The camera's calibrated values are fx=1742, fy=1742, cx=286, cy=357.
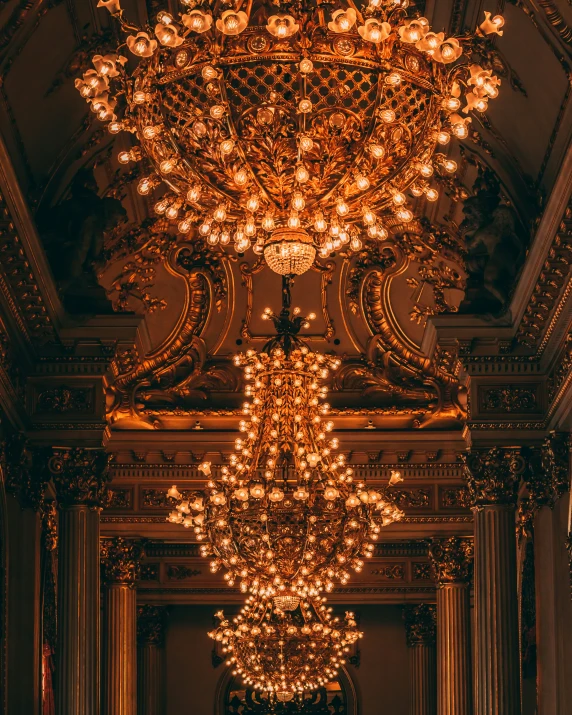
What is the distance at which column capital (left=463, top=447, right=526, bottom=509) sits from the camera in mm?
15000

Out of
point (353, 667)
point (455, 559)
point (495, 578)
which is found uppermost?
point (455, 559)

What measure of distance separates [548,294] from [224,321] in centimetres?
458

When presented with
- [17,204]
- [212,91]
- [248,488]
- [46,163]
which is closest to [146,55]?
[212,91]

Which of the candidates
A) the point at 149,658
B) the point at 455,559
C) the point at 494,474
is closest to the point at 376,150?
the point at 494,474

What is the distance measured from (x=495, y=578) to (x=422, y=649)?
7.02 metres

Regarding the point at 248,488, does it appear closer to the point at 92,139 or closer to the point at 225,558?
the point at 225,558

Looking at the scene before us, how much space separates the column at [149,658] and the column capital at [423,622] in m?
3.12

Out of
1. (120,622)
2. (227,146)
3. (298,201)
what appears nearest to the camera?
(227,146)

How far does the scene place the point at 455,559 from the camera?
18.7m

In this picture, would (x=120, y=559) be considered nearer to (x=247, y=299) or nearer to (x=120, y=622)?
(x=120, y=622)

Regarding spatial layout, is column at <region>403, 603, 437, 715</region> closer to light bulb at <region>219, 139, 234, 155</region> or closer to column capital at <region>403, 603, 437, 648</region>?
column capital at <region>403, 603, 437, 648</region>

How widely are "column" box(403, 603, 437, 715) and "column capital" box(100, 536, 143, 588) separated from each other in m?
4.11

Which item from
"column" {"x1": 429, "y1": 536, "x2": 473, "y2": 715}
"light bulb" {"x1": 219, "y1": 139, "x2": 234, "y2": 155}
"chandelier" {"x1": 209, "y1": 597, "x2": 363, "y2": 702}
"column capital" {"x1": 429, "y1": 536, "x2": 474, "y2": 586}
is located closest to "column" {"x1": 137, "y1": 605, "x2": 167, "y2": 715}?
"chandelier" {"x1": 209, "y1": 597, "x2": 363, "y2": 702}

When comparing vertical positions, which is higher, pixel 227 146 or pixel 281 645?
pixel 227 146
